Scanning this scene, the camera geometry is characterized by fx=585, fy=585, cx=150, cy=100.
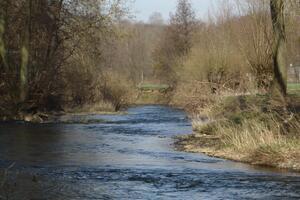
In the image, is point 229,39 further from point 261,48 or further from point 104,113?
point 104,113

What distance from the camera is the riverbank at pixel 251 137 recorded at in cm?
1715

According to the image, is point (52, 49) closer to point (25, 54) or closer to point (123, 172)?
point (25, 54)

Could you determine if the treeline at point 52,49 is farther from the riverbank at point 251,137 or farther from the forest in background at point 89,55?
the riverbank at point 251,137

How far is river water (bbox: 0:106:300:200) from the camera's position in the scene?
12.6 meters

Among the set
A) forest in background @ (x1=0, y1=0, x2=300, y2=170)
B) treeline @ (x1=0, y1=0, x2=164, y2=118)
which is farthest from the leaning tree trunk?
treeline @ (x1=0, y1=0, x2=164, y2=118)

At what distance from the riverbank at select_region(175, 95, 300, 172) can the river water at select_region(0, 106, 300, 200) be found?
0.76 m

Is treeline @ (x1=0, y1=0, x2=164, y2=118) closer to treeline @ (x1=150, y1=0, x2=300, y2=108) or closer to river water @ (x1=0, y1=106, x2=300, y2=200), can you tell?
treeline @ (x1=150, y1=0, x2=300, y2=108)

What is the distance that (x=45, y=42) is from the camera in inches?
1580

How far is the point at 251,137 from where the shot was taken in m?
18.6

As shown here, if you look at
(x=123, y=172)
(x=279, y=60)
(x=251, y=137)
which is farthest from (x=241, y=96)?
(x=123, y=172)

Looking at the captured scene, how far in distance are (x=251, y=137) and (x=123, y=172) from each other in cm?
501

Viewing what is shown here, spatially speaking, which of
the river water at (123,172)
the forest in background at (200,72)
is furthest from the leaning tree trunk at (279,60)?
the river water at (123,172)

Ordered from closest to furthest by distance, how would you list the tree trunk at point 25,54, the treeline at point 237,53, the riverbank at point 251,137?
1. the riverbank at point 251,137
2. the treeline at point 237,53
3. the tree trunk at point 25,54

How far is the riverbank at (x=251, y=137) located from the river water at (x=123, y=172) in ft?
2.49
